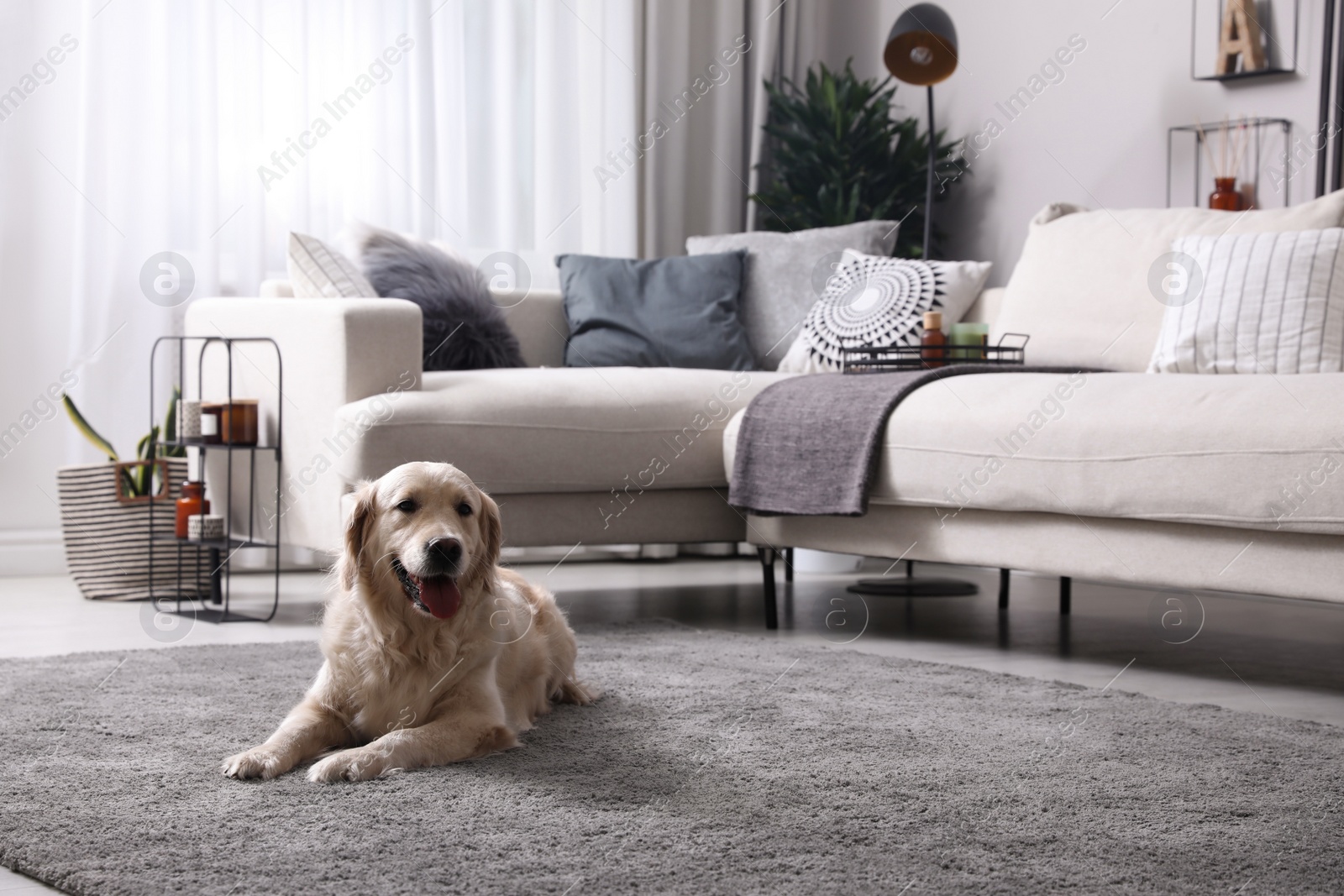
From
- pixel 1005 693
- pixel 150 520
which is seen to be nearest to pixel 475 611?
pixel 1005 693

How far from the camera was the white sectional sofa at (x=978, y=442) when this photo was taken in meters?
2.25

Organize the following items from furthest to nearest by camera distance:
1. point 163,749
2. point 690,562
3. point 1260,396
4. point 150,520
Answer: point 690,562, point 150,520, point 1260,396, point 163,749

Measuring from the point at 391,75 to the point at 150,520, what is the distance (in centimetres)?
180

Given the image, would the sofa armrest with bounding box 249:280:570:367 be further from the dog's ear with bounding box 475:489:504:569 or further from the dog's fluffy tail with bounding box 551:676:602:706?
the dog's ear with bounding box 475:489:504:569

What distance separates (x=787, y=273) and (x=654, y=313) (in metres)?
0.44

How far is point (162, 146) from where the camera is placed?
13.5 feet

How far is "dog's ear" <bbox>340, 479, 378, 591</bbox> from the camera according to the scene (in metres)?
1.86

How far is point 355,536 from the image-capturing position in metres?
1.86

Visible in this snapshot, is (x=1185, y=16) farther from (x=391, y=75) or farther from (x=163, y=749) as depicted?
(x=163, y=749)

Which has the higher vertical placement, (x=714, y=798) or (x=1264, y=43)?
(x=1264, y=43)

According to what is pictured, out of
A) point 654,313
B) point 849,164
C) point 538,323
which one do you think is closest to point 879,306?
point 654,313

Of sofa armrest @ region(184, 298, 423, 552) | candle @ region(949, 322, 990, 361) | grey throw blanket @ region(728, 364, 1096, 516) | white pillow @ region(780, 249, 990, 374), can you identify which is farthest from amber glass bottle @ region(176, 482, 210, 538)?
candle @ region(949, 322, 990, 361)

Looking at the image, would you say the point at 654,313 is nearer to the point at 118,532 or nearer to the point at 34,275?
the point at 118,532

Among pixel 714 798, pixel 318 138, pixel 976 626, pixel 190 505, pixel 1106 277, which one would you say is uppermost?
pixel 318 138
